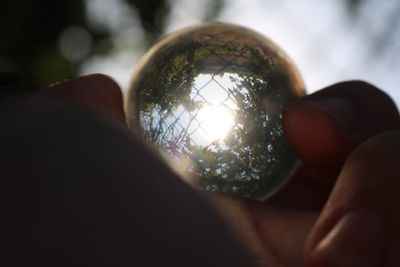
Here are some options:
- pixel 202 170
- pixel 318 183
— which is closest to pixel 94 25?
pixel 318 183

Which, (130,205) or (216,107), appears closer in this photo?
(130,205)

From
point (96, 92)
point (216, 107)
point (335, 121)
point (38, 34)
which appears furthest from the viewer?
point (38, 34)

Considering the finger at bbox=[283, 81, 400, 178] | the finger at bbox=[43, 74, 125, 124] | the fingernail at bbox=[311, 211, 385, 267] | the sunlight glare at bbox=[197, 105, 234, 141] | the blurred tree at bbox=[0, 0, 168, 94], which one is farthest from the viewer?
the blurred tree at bbox=[0, 0, 168, 94]

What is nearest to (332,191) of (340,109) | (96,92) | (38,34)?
(340,109)

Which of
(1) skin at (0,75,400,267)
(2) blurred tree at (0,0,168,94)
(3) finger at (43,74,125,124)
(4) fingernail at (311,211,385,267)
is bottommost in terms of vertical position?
(4) fingernail at (311,211,385,267)

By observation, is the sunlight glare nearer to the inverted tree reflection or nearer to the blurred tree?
the inverted tree reflection

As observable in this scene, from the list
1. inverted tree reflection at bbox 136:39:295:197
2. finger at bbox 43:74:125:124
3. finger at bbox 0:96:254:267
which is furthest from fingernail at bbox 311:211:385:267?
finger at bbox 43:74:125:124

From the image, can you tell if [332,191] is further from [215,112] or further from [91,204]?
[91,204]
